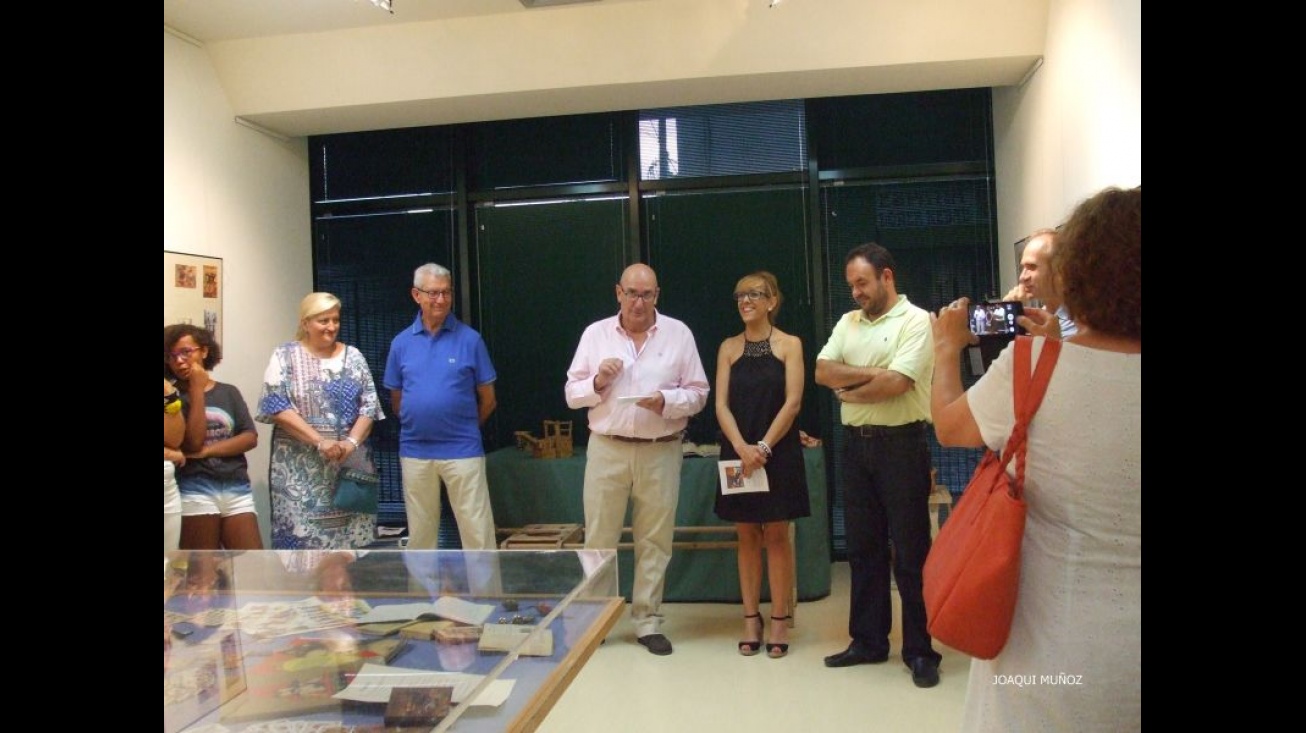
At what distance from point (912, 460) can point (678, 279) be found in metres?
2.14

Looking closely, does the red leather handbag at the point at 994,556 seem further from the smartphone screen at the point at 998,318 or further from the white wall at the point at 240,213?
the white wall at the point at 240,213

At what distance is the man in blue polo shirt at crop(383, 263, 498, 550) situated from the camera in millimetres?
4215

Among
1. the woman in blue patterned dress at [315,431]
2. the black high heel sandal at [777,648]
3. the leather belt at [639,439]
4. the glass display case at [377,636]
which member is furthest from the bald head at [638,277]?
the glass display case at [377,636]

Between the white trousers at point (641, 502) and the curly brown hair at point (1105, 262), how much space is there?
2.86 m

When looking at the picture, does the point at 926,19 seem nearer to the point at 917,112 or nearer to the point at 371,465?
the point at 917,112

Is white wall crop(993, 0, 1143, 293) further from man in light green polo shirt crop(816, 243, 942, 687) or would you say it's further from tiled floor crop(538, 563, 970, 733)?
tiled floor crop(538, 563, 970, 733)

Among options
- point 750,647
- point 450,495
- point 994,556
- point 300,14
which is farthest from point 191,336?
point 994,556

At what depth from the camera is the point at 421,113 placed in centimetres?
466

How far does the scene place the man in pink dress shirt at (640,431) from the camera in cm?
396

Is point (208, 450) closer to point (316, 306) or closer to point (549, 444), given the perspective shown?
point (316, 306)

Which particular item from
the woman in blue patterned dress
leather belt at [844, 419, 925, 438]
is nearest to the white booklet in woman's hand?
leather belt at [844, 419, 925, 438]

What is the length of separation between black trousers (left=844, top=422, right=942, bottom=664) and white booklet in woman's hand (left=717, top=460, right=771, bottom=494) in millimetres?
353

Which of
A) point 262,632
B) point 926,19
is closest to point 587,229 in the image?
point 926,19
